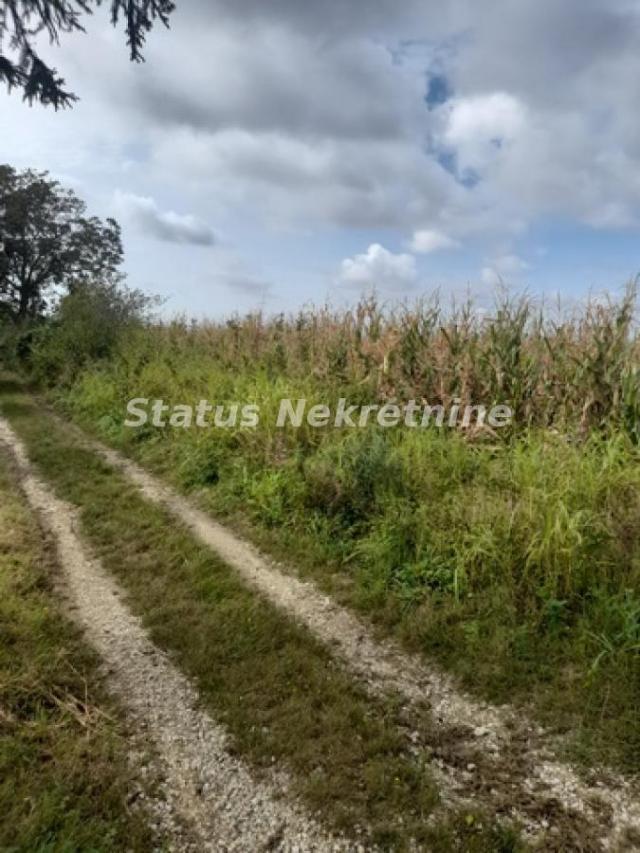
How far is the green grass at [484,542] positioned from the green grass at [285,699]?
1.97ft

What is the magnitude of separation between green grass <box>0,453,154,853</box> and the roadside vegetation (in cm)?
167

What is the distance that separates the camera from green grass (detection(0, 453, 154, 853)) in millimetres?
1841

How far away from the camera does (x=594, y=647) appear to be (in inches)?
111

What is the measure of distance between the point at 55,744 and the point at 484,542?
259cm

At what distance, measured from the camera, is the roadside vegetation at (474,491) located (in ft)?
9.31

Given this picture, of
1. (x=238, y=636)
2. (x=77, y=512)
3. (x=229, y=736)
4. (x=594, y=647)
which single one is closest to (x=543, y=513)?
(x=594, y=647)

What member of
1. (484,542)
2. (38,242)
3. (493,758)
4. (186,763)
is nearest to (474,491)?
(484,542)

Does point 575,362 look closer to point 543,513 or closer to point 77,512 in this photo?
point 543,513

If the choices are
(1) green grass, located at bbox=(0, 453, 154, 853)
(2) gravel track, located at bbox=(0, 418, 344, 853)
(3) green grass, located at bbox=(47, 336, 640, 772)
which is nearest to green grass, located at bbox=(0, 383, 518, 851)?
(2) gravel track, located at bbox=(0, 418, 344, 853)

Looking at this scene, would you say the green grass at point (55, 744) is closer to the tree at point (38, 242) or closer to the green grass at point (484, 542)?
the green grass at point (484, 542)

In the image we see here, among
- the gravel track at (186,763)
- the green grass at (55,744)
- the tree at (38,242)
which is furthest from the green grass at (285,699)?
the tree at (38,242)

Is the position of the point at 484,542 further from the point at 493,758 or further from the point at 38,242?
the point at 38,242

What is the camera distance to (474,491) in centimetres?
398

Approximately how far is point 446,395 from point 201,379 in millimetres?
4388
